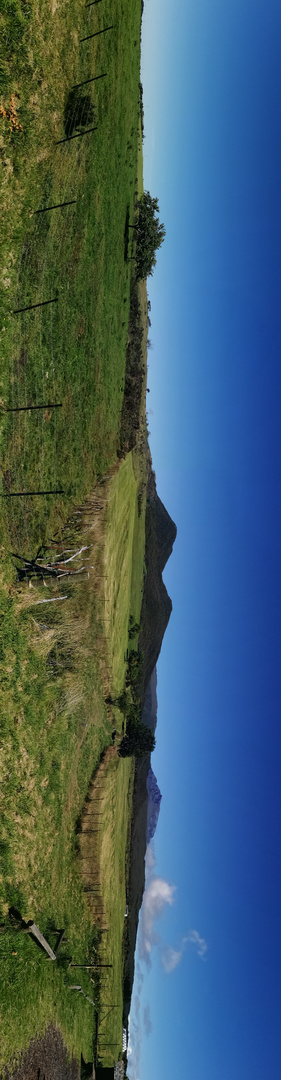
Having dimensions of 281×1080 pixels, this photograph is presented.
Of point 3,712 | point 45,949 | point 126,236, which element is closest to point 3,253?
→ point 3,712

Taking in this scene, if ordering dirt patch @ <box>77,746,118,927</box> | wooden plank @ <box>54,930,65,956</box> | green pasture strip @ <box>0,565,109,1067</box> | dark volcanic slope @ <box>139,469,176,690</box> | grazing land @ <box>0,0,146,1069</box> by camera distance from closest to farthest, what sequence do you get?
green pasture strip @ <box>0,565,109,1067</box>, grazing land @ <box>0,0,146,1069</box>, wooden plank @ <box>54,930,65,956</box>, dirt patch @ <box>77,746,118,927</box>, dark volcanic slope @ <box>139,469,176,690</box>

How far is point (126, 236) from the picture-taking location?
3491 cm

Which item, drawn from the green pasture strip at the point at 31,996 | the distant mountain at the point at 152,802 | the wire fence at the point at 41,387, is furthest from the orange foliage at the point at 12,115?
the distant mountain at the point at 152,802

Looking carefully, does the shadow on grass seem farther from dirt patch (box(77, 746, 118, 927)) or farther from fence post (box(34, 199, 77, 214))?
dirt patch (box(77, 746, 118, 927))

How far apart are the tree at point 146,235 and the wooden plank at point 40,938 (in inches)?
1411

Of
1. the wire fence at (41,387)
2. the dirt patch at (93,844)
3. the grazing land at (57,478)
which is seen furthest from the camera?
the dirt patch at (93,844)

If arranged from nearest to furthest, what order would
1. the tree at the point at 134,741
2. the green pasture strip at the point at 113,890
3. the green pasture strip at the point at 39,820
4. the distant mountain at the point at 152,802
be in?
1. the green pasture strip at the point at 39,820
2. the green pasture strip at the point at 113,890
3. the tree at the point at 134,741
4. the distant mountain at the point at 152,802

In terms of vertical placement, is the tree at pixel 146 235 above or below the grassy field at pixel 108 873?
above

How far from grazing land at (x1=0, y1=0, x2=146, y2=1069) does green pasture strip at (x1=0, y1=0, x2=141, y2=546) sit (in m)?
0.08

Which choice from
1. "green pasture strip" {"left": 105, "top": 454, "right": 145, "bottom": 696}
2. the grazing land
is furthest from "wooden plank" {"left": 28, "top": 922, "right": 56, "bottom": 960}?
"green pasture strip" {"left": 105, "top": 454, "right": 145, "bottom": 696}

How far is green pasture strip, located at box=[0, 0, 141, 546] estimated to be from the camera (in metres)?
15.6

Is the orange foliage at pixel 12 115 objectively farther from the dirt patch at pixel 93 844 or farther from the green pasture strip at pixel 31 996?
the dirt patch at pixel 93 844

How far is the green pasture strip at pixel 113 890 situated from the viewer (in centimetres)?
2830

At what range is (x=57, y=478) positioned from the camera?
2000 centimetres
